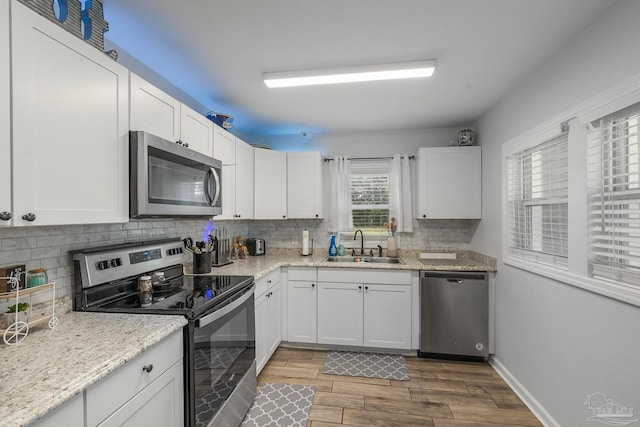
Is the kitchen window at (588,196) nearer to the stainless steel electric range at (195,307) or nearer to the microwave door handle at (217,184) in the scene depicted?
the stainless steel electric range at (195,307)

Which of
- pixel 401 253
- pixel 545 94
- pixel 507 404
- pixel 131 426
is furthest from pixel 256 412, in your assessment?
pixel 545 94

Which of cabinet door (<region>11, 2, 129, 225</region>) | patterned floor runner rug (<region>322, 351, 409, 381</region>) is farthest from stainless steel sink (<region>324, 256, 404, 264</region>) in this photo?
cabinet door (<region>11, 2, 129, 225</region>)

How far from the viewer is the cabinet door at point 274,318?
8.89ft

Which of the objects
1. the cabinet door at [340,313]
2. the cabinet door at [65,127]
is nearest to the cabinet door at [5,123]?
the cabinet door at [65,127]

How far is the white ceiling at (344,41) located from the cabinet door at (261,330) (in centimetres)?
178

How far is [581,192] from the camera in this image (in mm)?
1693

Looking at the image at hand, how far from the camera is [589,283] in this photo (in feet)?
5.28

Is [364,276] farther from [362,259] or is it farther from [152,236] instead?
[152,236]

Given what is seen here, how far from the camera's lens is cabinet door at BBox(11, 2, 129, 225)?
1.01m

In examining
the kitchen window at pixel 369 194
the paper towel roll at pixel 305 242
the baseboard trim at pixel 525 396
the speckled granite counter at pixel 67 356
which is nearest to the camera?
the speckled granite counter at pixel 67 356

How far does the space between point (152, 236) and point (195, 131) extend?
82 cm

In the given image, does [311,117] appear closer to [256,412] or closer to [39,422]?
[256,412]

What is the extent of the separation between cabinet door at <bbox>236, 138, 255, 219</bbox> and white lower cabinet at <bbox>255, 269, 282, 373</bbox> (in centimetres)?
71

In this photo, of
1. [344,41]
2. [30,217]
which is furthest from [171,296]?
[344,41]
